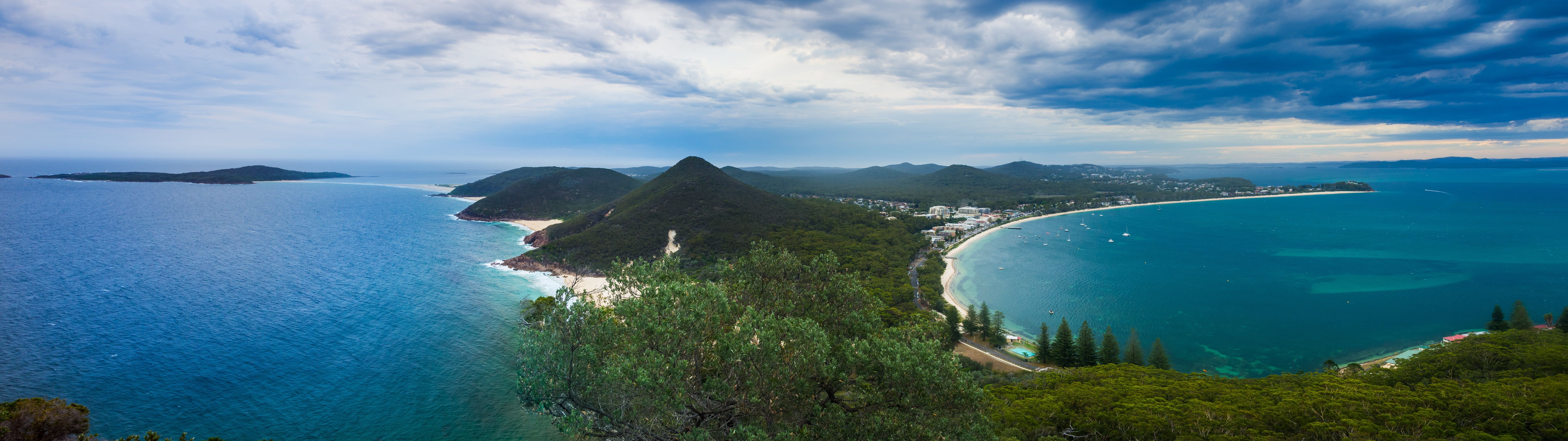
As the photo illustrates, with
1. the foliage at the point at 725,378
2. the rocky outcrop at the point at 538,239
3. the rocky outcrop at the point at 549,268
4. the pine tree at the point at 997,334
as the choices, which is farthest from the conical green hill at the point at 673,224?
the foliage at the point at 725,378

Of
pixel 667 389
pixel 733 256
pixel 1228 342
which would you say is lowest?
pixel 1228 342

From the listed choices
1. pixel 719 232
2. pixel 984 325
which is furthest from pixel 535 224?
pixel 984 325

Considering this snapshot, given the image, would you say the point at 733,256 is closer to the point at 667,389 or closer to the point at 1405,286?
the point at 667,389

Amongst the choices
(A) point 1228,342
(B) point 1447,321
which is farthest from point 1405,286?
(A) point 1228,342

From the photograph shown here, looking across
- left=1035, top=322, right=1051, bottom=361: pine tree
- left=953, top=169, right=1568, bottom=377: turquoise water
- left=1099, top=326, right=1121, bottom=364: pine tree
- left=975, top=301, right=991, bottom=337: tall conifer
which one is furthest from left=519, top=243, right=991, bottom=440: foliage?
left=953, top=169, right=1568, bottom=377: turquoise water

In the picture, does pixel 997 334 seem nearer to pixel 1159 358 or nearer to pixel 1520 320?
pixel 1159 358
